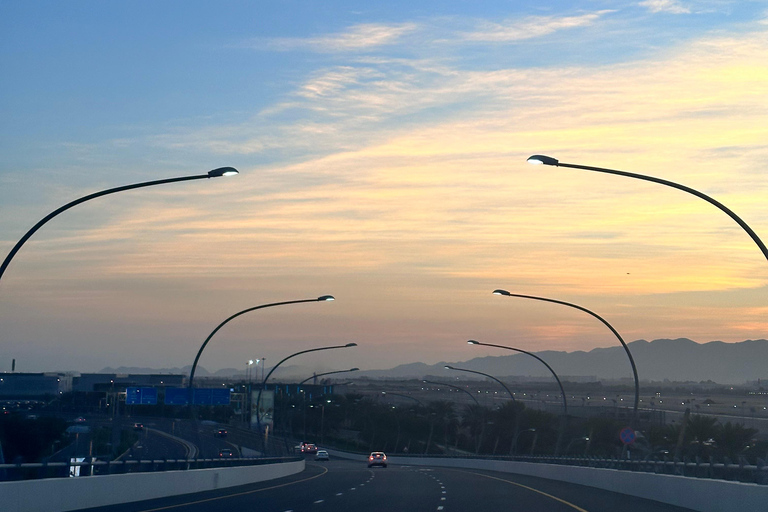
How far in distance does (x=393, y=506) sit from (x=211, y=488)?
14018 millimetres

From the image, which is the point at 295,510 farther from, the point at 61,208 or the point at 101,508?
the point at 61,208

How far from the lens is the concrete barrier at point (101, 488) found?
68.2 feet

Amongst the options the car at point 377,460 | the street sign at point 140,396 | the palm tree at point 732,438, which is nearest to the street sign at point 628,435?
the palm tree at point 732,438

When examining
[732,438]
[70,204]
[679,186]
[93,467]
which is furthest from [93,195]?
[732,438]

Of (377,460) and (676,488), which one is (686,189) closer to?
(676,488)

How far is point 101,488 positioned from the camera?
84.3ft

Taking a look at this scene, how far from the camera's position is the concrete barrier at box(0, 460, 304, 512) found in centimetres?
2080

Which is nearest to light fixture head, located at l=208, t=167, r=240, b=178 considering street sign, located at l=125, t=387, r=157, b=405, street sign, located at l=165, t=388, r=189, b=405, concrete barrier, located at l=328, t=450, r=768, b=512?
concrete barrier, located at l=328, t=450, r=768, b=512

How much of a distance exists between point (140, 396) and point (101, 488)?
5124 centimetres

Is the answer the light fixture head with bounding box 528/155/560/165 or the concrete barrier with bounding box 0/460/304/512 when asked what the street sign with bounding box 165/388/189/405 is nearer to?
the concrete barrier with bounding box 0/460/304/512

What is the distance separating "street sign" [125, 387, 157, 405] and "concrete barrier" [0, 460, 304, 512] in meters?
35.0

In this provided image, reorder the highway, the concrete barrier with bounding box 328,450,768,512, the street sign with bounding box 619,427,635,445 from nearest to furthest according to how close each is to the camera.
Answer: the concrete barrier with bounding box 328,450,768,512 → the highway → the street sign with bounding box 619,427,635,445

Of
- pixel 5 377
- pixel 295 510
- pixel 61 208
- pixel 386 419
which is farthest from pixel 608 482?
pixel 386 419

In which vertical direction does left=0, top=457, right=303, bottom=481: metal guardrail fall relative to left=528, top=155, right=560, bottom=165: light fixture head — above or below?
below
